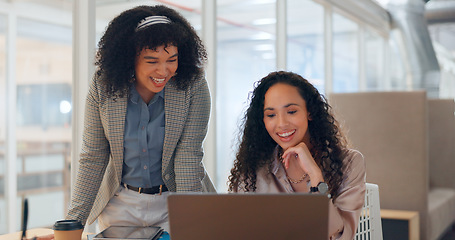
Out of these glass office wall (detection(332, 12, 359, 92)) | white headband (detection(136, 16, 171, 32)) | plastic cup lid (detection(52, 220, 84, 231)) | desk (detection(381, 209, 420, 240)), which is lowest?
desk (detection(381, 209, 420, 240))

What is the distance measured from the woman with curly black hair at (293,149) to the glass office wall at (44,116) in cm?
137

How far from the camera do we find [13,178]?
8.55 feet

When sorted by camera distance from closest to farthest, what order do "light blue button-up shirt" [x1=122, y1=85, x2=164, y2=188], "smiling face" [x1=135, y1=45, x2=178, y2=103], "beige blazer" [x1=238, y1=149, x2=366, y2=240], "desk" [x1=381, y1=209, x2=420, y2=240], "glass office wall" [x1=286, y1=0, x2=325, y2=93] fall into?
"beige blazer" [x1=238, y1=149, x2=366, y2=240] → "smiling face" [x1=135, y1=45, x2=178, y2=103] → "light blue button-up shirt" [x1=122, y1=85, x2=164, y2=188] → "desk" [x1=381, y1=209, x2=420, y2=240] → "glass office wall" [x1=286, y1=0, x2=325, y2=93]

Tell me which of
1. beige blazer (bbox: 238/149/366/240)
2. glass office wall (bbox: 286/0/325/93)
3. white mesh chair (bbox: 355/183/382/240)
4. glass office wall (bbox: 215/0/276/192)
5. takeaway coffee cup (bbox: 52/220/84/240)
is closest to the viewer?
takeaway coffee cup (bbox: 52/220/84/240)

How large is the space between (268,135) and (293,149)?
0.21m

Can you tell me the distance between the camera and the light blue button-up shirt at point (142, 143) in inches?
68.0

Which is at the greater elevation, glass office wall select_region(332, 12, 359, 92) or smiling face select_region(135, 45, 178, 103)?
glass office wall select_region(332, 12, 359, 92)

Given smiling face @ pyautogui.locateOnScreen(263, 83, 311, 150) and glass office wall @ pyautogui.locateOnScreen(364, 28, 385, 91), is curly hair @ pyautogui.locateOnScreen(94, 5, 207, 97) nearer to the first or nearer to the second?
smiling face @ pyautogui.locateOnScreen(263, 83, 311, 150)

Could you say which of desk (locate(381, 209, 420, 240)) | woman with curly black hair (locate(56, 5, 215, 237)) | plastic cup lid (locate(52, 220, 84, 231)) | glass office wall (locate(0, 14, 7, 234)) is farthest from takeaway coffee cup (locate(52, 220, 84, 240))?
desk (locate(381, 209, 420, 240))

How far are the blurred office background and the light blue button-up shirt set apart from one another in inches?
14.3

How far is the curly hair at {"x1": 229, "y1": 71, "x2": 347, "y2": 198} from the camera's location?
173 cm

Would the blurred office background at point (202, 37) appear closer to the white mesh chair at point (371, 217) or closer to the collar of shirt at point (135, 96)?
the collar of shirt at point (135, 96)

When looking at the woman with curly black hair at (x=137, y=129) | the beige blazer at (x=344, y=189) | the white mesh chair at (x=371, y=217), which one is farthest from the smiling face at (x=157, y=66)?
the white mesh chair at (x=371, y=217)

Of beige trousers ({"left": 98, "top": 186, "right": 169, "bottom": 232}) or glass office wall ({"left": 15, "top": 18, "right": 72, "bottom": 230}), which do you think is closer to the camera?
beige trousers ({"left": 98, "top": 186, "right": 169, "bottom": 232})
